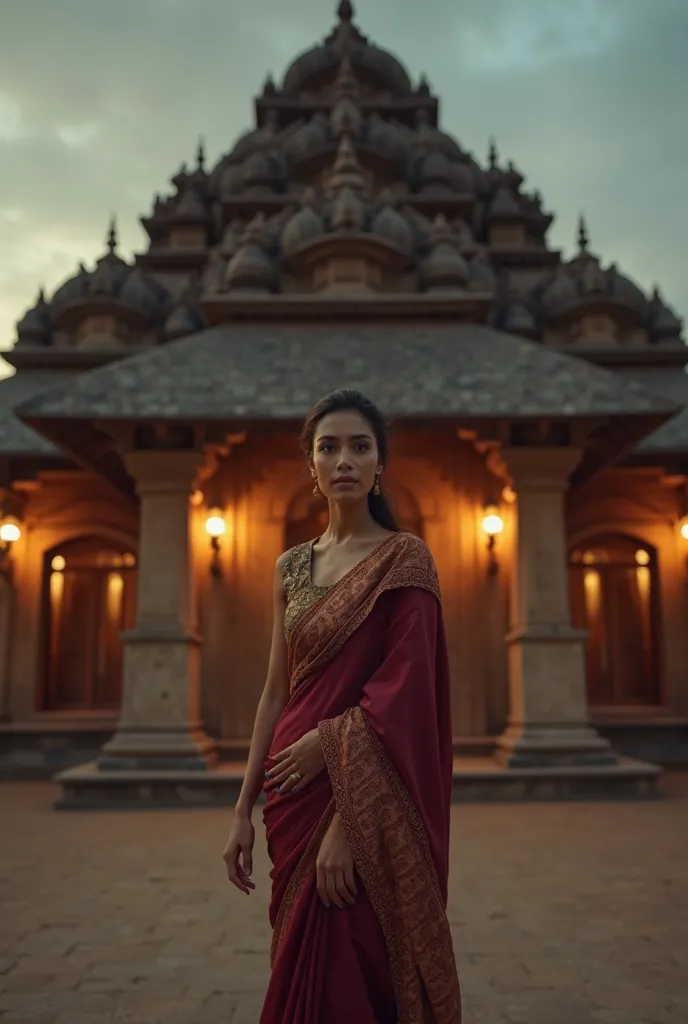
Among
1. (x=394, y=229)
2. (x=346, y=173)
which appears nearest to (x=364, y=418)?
(x=394, y=229)

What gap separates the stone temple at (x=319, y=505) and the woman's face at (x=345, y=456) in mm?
5847

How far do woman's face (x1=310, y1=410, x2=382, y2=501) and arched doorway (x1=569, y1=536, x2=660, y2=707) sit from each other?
11215 millimetres

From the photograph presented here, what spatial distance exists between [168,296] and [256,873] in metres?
13.5

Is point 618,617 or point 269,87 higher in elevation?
point 269,87

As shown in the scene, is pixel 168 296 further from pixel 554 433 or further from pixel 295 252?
pixel 554 433

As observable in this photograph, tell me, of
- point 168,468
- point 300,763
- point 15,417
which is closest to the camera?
point 300,763

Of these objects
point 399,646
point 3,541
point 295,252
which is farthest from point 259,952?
point 295,252

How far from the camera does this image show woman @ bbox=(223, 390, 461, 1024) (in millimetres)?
2160

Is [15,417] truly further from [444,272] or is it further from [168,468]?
[444,272]

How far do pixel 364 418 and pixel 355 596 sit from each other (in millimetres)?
543

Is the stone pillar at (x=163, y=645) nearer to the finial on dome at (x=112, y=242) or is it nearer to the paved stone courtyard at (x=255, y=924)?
the paved stone courtyard at (x=255, y=924)

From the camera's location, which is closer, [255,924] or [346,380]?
[255,924]

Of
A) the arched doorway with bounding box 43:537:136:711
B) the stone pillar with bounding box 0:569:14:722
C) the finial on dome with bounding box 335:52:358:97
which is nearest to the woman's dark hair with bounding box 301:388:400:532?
the arched doorway with bounding box 43:537:136:711

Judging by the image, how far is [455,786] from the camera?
375 inches
